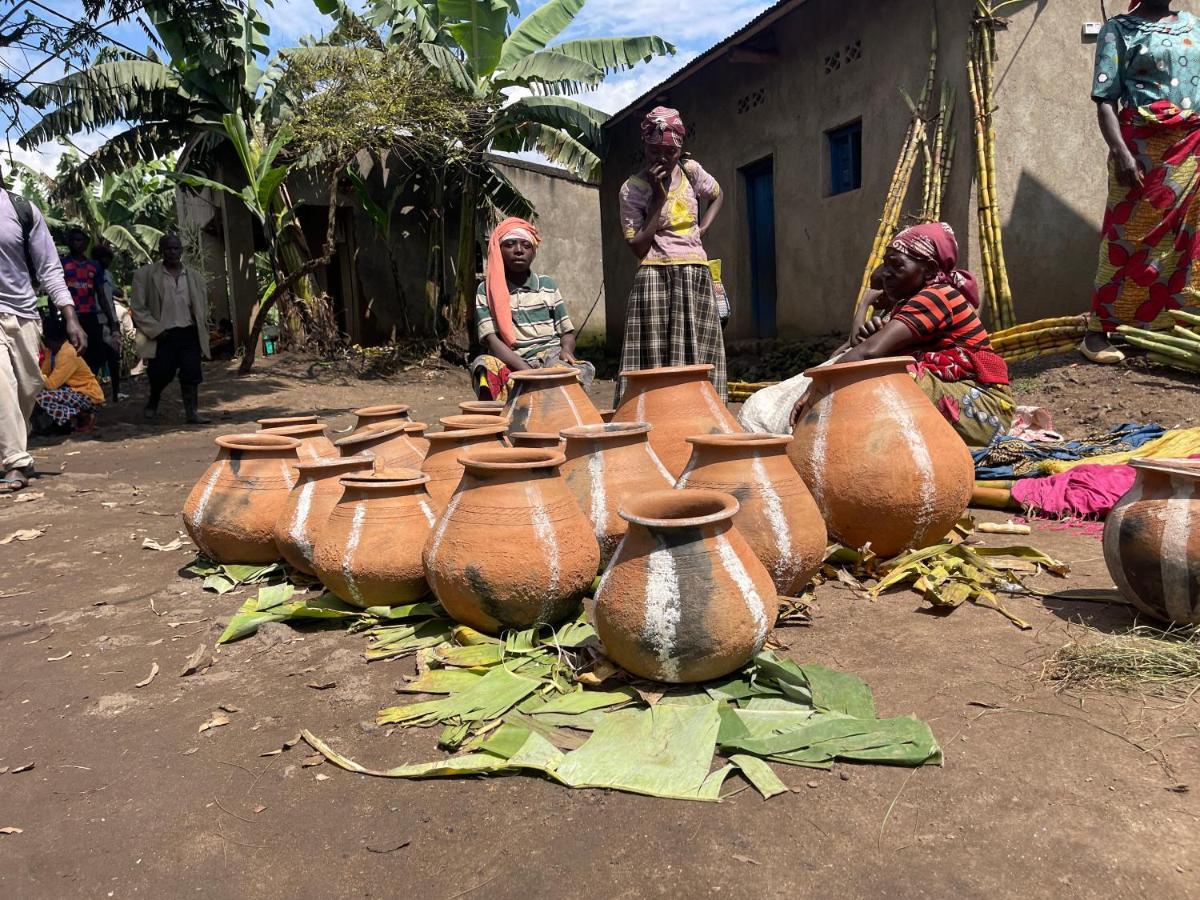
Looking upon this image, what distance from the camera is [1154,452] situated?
4.02m

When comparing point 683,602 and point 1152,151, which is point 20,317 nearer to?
point 683,602

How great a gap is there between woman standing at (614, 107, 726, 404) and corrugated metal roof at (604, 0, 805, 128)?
14.3 ft

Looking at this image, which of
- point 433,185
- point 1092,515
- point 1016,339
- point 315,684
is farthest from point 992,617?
point 433,185

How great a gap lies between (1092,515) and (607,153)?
11.1 meters

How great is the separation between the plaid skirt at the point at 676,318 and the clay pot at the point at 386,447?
1.54m

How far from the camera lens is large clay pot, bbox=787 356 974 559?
289cm

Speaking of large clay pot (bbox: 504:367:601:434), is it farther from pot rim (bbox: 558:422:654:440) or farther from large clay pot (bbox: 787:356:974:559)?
large clay pot (bbox: 787:356:974:559)

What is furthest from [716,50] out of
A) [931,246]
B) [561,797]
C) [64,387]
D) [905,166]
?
[561,797]

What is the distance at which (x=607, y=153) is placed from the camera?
13.2 meters

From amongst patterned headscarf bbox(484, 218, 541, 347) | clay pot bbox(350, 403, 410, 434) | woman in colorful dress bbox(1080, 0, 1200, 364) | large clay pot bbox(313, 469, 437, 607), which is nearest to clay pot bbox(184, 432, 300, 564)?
clay pot bbox(350, 403, 410, 434)

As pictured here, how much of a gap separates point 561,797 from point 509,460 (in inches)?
48.9

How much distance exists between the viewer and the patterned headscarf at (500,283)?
4777 mm

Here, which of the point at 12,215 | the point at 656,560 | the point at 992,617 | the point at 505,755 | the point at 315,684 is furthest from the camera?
the point at 12,215

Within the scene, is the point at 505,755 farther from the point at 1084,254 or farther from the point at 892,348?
the point at 1084,254
